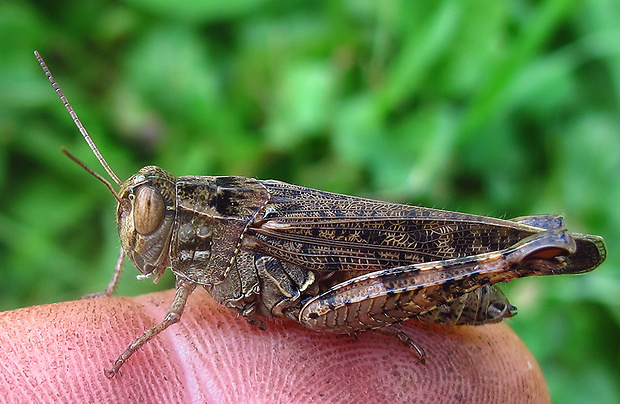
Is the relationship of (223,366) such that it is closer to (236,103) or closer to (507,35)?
(236,103)

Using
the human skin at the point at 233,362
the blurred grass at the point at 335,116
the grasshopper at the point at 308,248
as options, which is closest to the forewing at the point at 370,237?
the grasshopper at the point at 308,248

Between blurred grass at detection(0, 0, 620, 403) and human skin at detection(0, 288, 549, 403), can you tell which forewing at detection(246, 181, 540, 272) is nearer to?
human skin at detection(0, 288, 549, 403)

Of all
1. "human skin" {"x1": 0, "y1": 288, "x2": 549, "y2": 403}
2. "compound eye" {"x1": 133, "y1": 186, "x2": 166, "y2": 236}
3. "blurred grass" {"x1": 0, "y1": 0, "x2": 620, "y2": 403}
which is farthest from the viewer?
"blurred grass" {"x1": 0, "y1": 0, "x2": 620, "y2": 403}

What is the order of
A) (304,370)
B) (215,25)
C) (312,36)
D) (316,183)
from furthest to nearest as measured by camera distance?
(215,25), (312,36), (316,183), (304,370)

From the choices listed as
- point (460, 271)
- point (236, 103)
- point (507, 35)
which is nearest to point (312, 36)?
point (236, 103)

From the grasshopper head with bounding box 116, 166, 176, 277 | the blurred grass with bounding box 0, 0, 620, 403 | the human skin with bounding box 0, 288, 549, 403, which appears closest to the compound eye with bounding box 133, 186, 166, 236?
the grasshopper head with bounding box 116, 166, 176, 277

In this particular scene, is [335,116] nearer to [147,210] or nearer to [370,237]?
[370,237]
